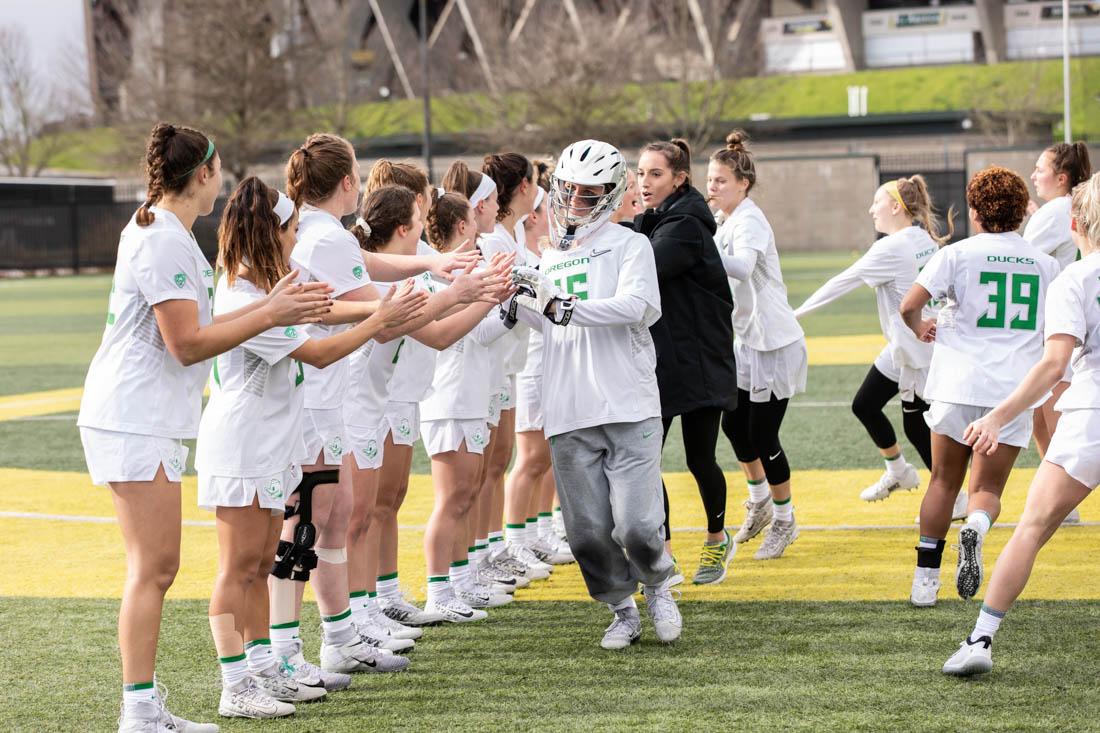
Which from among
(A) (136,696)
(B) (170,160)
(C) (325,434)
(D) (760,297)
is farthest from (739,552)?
(B) (170,160)

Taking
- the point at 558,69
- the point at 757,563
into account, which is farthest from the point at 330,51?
the point at 757,563

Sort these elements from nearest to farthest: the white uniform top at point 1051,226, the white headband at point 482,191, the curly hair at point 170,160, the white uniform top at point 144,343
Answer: the white uniform top at point 144,343, the curly hair at point 170,160, the white headband at point 482,191, the white uniform top at point 1051,226

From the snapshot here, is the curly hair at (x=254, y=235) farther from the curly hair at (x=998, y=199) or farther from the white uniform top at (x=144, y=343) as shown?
the curly hair at (x=998, y=199)

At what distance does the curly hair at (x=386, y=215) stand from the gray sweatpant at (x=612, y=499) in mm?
1219

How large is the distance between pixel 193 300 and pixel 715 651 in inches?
110

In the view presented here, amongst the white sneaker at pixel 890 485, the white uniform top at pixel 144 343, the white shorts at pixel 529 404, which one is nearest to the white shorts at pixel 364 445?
the white uniform top at pixel 144 343

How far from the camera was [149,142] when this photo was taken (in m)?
4.62

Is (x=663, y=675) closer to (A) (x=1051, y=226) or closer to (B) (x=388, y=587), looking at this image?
(B) (x=388, y=587)

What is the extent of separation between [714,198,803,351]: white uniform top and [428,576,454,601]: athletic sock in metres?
2.45

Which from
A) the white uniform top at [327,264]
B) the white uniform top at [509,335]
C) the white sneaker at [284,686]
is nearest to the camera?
the white sneaker at [284,686]

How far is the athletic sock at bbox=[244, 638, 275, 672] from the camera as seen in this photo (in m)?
5.16

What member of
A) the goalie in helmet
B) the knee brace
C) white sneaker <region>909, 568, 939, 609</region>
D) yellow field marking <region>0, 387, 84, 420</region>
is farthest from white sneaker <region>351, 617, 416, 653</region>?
yellow field marking <region>0, 387, 84, 420</region>

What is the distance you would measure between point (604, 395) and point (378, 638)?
1.50 meters

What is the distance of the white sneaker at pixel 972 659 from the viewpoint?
5.15 metres
